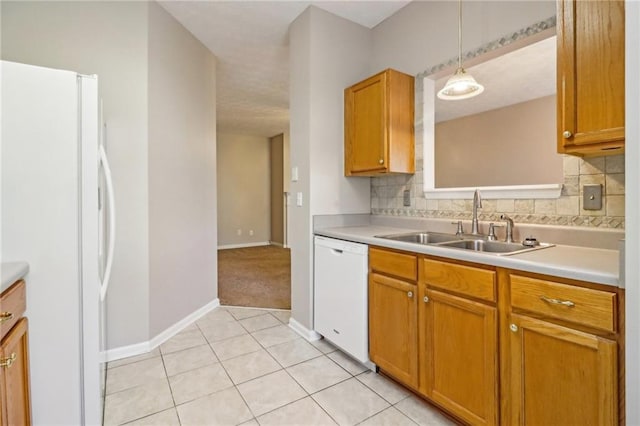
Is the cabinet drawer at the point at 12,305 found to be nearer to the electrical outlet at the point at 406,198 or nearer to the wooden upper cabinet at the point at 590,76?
the wooden upper cabinet at the point at 590,76

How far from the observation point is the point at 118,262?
2178mm

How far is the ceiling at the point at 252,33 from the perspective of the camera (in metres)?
2.45

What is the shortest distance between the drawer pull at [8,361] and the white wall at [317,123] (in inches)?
68.3

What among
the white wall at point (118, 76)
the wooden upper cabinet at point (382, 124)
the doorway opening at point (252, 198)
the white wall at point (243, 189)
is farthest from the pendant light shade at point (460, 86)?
the white wall at point (243, 189)

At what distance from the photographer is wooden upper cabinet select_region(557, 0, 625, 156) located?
1.15 metres

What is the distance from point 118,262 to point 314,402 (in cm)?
163

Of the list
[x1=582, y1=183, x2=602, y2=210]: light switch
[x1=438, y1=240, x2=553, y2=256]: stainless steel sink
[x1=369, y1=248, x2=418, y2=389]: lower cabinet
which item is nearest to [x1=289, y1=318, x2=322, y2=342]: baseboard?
[x1=369, y1=248, x2=418, y2=389]: lower cabinet

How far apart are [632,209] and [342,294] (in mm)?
1581

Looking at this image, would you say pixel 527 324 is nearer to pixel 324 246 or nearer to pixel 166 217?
pixel 324 246

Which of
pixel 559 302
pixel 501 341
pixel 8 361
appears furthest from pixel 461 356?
pixel 8 361

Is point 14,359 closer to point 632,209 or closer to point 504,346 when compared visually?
point 504,346

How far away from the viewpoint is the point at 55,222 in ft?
4.06

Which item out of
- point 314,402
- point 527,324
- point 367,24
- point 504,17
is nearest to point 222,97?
point 367,24

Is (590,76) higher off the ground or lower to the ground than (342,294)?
higher
